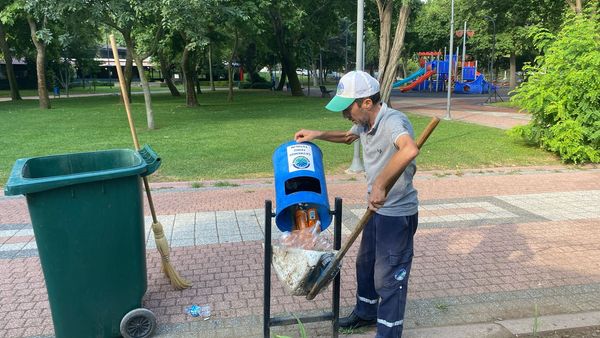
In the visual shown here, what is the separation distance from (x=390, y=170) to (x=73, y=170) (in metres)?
2.38

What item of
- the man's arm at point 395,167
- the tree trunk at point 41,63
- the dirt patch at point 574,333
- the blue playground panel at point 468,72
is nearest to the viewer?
the man's arm at point 395,167

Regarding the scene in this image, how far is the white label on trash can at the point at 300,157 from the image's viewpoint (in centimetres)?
288

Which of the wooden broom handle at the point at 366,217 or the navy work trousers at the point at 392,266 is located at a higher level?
the wooden broom handle at the point at 366,217

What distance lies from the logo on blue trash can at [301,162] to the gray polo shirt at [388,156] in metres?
0.35

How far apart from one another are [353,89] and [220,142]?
943 centimetres

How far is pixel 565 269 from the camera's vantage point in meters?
4.36

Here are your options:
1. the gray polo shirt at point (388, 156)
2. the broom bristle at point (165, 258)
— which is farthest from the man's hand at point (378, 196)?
Result: the broom bristle at point (165, 258)

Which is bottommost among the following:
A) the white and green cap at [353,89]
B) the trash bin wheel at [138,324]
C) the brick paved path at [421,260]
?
the brick paved path at [421,260]

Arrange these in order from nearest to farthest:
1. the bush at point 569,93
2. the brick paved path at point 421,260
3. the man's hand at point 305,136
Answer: the man's hand at point 305,136 → the brick paved path at point 421,260 → the bush at point 569,93

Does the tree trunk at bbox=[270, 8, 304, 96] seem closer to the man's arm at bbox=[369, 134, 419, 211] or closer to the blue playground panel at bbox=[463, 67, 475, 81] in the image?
the blue playground panel at bbox=[463, 67, 475, 81]

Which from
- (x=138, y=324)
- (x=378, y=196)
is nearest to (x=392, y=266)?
(x=378, y=196)

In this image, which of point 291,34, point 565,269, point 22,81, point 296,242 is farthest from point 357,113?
point 22,81

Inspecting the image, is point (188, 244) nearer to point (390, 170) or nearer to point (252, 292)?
point (252, 292)

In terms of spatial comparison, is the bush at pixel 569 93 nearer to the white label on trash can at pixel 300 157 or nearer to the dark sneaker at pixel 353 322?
the dark sneaker at pixel 353 322
